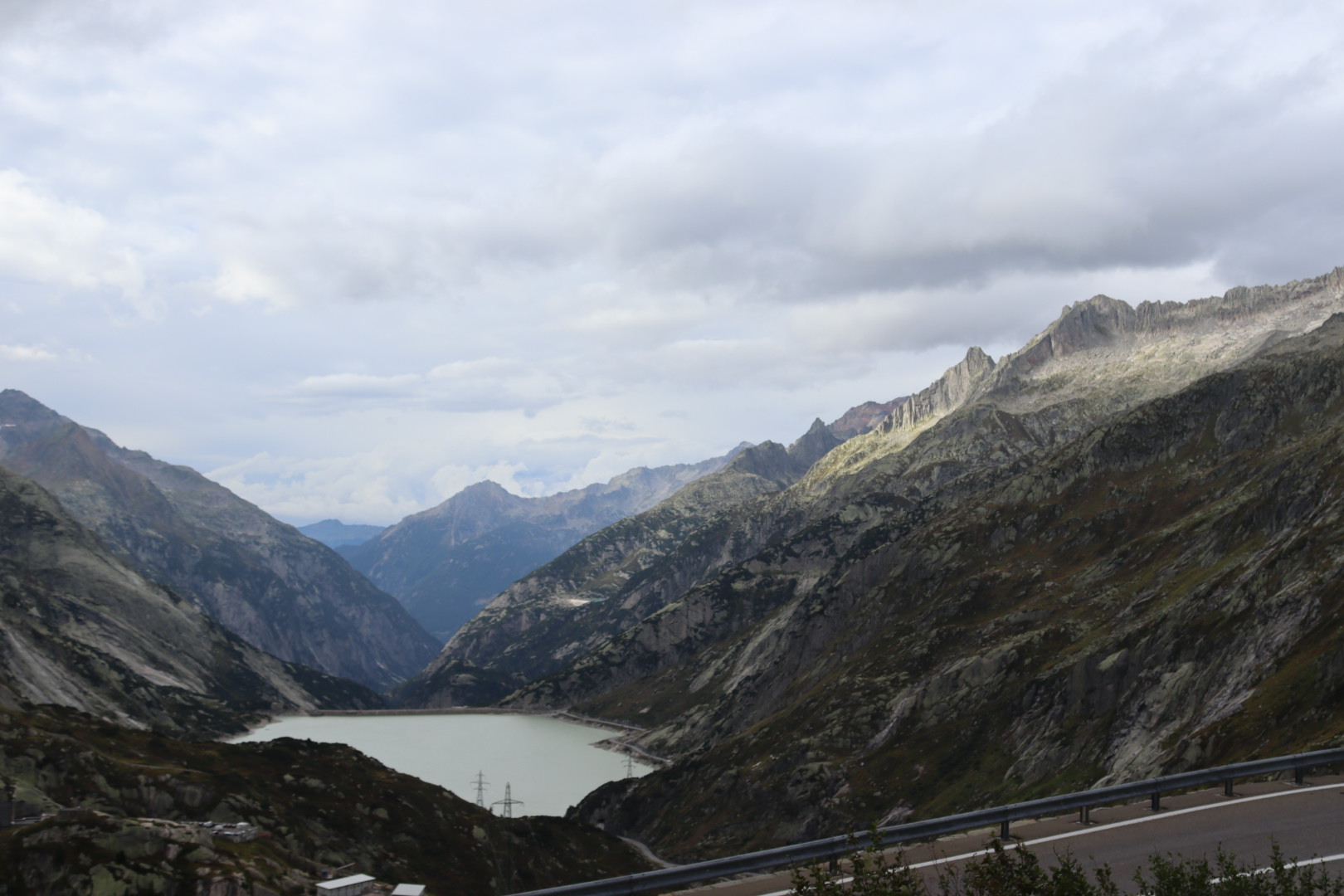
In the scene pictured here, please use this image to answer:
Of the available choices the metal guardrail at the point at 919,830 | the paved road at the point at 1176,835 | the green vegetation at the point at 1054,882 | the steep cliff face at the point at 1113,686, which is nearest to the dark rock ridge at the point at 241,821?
the steep cliff face at the point at 1113,686

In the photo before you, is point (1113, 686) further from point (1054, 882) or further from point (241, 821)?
point (1054, 882)

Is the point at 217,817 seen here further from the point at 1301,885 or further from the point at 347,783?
the point at 1301,885

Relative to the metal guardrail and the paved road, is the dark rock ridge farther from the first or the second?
the paved road

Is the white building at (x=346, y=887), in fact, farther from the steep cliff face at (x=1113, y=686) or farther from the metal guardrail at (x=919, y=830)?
the steep cliff face at (x=1113, y=686)

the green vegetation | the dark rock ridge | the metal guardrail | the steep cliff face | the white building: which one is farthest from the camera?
the steep cliff face

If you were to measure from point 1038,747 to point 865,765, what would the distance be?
3981cm

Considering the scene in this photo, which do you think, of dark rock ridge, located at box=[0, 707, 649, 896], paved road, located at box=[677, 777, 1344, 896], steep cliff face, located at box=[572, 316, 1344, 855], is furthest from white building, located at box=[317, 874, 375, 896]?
steep cliff face, located at box=[572, 316, 1344, 855]

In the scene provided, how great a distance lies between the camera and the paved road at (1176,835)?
2556 cm

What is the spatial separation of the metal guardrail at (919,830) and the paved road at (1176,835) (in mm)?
488

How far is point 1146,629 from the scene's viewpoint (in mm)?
133875

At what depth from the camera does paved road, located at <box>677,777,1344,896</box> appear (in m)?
25.6

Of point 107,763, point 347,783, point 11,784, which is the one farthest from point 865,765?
point 11,784

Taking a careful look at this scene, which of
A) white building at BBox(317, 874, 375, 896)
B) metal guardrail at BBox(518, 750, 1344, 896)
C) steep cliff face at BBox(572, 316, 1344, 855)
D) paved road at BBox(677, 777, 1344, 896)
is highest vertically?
metal guardrail at BBox(518, 750, 1344, 896)

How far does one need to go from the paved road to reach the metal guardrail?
0.49 metres
